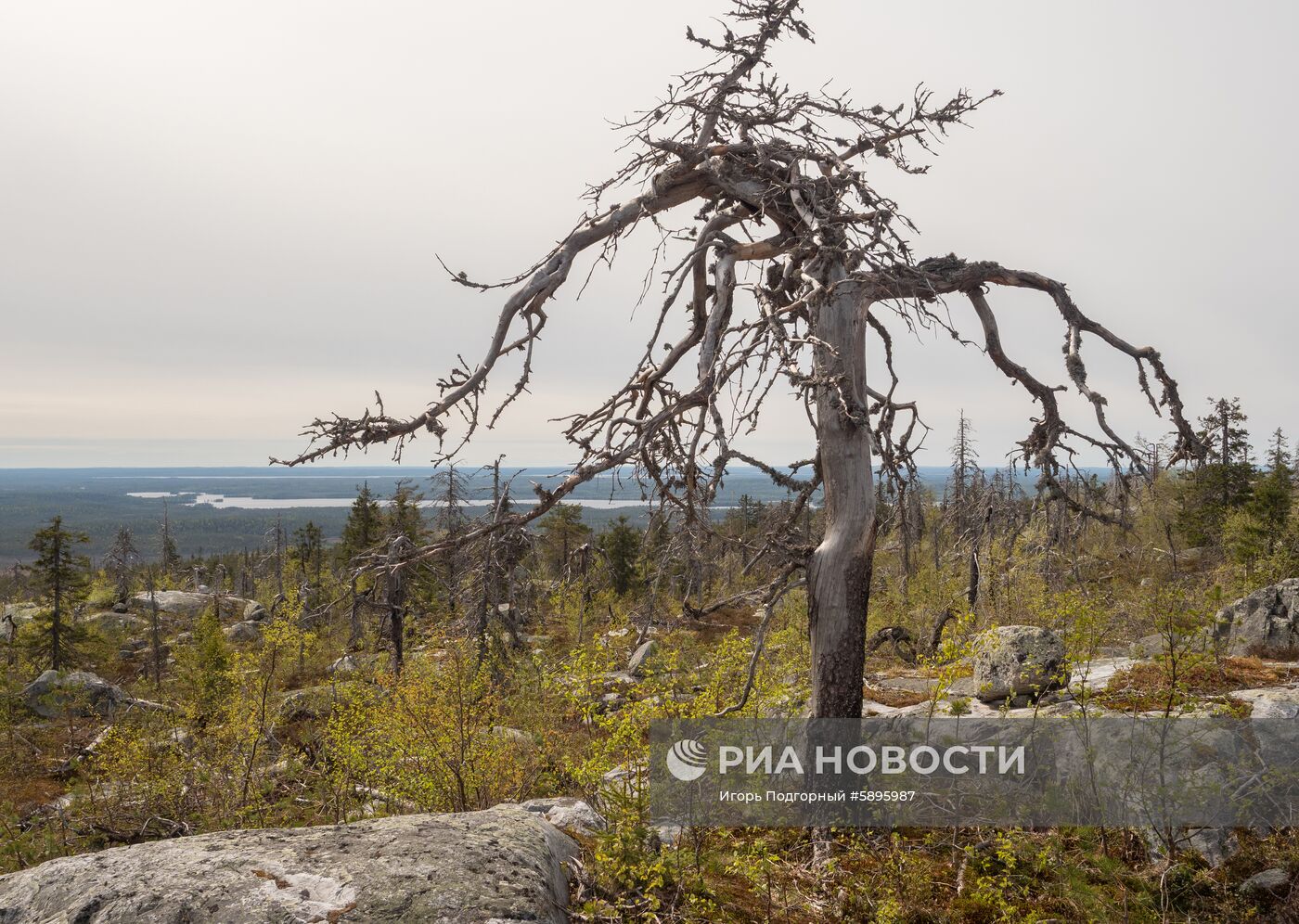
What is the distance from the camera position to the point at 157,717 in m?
13.1

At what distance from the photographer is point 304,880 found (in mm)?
3316

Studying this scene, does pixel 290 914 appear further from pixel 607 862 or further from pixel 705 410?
pixel 705 410

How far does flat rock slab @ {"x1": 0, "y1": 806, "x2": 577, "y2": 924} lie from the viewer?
3.11 meters

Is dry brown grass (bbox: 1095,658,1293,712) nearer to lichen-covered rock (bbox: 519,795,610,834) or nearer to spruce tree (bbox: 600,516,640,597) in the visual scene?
lichen-covered rock (bbox: 519,795,610,834)

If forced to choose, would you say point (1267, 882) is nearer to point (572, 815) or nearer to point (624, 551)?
point (572, 815)

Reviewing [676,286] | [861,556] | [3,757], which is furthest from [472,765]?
[3,757]

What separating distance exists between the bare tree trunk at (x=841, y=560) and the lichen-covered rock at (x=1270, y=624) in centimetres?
882

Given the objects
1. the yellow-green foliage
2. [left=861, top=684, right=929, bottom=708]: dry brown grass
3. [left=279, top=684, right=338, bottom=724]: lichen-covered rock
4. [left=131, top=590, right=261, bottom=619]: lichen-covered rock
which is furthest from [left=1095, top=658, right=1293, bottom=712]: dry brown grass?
[left=131, top=590, right=261, bottom=619]: lichen-covered rock

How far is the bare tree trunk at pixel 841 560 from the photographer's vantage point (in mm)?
4758

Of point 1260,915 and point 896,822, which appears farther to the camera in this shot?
point 896,822

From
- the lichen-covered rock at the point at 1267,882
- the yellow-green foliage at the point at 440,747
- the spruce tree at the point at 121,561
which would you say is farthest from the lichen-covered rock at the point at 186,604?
the lichen-covered rock at the point at 1267,882

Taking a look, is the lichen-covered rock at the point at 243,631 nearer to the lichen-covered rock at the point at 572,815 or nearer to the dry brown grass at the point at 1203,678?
the lichen-covered rock at the point at 572,815

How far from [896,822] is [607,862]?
2.21m

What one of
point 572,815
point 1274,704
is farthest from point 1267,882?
point 572,815
